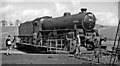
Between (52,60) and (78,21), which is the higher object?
(78,21)

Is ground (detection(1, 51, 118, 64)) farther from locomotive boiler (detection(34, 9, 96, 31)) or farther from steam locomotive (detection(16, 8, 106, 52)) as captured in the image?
locomotive boiler (detection(34, 9, 96, 31))

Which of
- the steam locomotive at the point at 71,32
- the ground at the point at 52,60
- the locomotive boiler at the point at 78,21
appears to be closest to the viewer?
the ground at the point at 52,60

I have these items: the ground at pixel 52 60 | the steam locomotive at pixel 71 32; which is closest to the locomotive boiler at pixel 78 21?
the steam locomotive at pixel 71 32

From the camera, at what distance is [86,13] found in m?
18.5

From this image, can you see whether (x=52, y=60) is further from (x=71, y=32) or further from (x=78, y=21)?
(x=78, y=21)

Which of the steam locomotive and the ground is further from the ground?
the steam locomotive

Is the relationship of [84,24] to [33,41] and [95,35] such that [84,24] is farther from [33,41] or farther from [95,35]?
[33,41]

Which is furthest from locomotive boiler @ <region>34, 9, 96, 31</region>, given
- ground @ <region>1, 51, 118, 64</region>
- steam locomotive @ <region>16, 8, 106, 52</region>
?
ground @ <region>1, 51, 118, 64</region>

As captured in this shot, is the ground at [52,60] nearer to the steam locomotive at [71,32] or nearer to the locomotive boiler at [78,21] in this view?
the steam locomotive at [71,32]

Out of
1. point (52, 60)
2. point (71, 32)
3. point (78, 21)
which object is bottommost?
point (52, 60)

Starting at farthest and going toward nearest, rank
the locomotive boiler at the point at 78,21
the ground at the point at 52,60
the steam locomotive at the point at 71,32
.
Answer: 1. the locomotive boiler at the point at 78,21
2. the steam locomotive at the point at 71,32
3. the ground at the point at 52,60

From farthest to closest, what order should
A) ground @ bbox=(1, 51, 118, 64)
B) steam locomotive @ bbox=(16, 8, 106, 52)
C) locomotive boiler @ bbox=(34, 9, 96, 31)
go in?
locomotive boiler @ bbox=(34, 9, 96, 31)
steam locomotive @ bbox=(16, 8, 106, 52)
ground @ bbox=(1, 51, 118, 64)

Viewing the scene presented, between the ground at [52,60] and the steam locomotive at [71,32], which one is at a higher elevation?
the steam locomotive at [71,32]

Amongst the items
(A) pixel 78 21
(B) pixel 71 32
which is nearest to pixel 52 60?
(B) pixel 71 32
